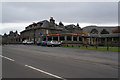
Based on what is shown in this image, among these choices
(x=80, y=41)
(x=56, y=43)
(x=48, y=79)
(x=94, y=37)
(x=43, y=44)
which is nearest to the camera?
(x=48, y=79)

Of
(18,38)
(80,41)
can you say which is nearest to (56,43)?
(80,41)

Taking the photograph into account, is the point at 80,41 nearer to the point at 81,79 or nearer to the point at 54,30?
the point at 54,30

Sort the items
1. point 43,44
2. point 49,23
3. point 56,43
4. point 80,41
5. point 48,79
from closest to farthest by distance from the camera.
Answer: point 48,79 < point 56,43 < point 43,44 < point 80,41 < point 49,23

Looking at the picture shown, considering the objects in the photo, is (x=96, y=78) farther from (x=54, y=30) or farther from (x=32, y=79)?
(x=54, y=30)

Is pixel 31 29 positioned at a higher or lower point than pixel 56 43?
higher

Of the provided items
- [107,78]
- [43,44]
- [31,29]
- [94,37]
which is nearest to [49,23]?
[31,29]

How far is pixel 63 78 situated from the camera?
6.51m

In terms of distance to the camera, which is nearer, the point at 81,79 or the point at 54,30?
the point at 81,79

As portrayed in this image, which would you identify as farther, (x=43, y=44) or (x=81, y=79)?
(x=43, y=44)

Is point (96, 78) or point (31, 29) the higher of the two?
point (31, 29)

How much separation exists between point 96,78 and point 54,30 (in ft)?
221

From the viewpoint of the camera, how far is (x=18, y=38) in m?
90.0

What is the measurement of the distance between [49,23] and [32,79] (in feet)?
219

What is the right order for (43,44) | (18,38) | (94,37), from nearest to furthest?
(43,44)
(94,37)
(18,38)
